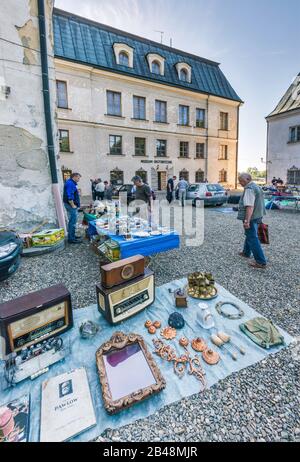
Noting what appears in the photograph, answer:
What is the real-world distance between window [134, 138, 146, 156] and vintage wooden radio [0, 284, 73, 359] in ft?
55.9

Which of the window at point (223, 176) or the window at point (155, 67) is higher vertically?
the window at point (155, 67)

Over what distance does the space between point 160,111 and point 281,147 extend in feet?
37.2

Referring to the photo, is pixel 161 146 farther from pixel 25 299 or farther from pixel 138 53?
pixel 25 299

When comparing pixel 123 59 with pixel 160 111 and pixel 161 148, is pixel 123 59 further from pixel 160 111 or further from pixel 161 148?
pixel 161 148

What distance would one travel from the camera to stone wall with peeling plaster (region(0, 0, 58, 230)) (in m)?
4.93

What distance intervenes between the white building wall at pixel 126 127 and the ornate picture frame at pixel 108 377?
14919 mm

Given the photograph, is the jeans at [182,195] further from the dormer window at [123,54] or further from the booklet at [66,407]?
the dormer window at [123,54]

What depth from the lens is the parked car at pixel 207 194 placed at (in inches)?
470

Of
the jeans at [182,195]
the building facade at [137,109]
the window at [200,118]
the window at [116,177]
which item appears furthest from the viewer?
the window at [200,118]

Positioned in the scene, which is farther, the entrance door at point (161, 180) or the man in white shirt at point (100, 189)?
the entrance door at point (161, 180)

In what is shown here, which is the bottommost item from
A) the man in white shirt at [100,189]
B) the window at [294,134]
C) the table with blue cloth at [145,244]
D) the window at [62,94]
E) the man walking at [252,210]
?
the table with blue cloth at [145,244]

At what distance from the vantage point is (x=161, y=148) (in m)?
19.3

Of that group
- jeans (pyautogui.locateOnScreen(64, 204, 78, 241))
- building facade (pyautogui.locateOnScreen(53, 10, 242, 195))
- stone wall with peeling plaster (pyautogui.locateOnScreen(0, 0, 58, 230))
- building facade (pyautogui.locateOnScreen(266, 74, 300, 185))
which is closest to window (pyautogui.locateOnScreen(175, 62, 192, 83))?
building facade (pyautogui.locateOnScreen(53, 10, 242, 195))

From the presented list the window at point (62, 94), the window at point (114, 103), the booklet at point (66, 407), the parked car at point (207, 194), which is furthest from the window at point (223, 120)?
the booklet at point (66, 407)
